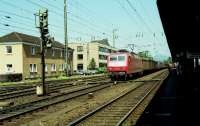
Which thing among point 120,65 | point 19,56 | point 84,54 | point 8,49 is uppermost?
point 84,54

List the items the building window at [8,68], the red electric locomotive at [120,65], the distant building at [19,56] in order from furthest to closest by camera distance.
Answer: the building window at [8,68] → the distant building at [19,56] → the red electric locomotive at [120,65]

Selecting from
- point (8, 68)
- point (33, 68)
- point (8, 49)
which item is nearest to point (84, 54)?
point (33, 68)

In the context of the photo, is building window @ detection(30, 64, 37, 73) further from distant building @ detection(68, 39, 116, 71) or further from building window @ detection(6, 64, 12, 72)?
distant building @ detection(68, 39, 116, 71)

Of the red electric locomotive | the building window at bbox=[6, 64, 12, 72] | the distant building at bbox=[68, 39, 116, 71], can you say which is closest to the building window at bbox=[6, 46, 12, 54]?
the building window at bbox=[6, 64, 12, 72]

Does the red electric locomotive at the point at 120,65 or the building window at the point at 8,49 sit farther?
the building window at the point at 8,49

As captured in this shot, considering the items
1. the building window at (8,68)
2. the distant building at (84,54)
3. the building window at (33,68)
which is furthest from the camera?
the distant building at (84,54)

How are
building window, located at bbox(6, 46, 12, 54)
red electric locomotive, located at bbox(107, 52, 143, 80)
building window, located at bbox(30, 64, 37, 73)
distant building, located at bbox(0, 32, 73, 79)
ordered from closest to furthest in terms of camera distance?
red electric locomotive, located at bbox(107, 52, 143, 80) → distant building, located at bbox(0, 32, 73, 79) → building window, located at bbox(6, 46, 12, 54) → building window, located at bbox(30, 64, 37, 73)

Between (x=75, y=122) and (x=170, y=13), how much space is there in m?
5.55

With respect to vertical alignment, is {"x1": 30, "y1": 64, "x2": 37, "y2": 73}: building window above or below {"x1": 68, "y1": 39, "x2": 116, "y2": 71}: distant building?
below

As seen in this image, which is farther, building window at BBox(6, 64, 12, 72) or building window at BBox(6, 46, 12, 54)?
building window at BBox(6, 46, 12, 54)

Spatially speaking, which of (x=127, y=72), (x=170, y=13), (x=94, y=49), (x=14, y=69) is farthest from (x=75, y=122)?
(x=94, y=49)

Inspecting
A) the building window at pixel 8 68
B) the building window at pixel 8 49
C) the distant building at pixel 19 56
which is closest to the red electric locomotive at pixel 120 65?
the distant building at pixel 19 56

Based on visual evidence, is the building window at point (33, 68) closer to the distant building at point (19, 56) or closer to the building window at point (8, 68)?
the distant building at point (19, 56)

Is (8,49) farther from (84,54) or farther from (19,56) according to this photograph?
(84,54)
